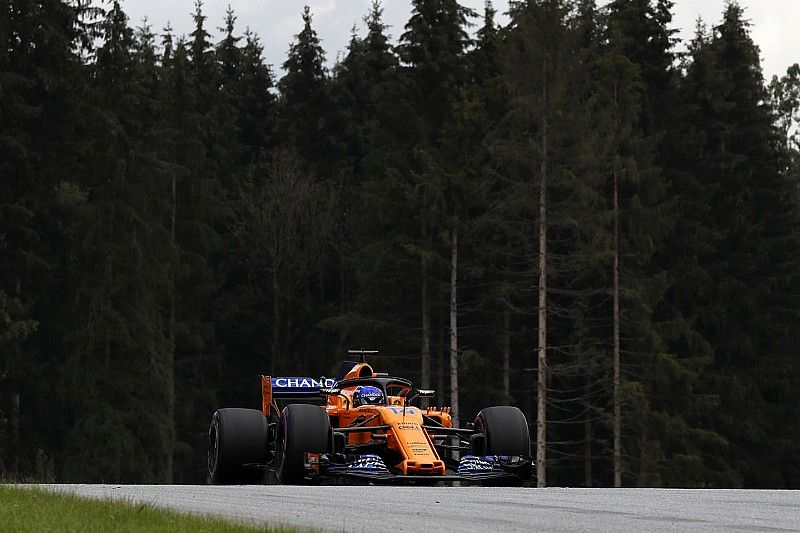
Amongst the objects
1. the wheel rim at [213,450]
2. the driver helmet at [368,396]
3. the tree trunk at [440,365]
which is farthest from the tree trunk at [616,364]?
the wheel rim at [213,450]

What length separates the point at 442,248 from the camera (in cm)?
5069

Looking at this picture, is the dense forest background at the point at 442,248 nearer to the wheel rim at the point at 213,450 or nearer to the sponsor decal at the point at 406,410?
the wheel rim at the point at 213,450

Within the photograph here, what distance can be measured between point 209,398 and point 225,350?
372cm

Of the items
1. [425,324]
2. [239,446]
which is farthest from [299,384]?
[425,324]

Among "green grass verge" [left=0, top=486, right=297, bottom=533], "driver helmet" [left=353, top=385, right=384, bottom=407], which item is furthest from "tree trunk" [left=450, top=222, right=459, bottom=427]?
"green grass verge" [left=0, top=486, right=297, bottom=533]

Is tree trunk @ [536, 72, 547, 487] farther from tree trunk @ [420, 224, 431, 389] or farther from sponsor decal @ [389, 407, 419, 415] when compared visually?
sponsor decal @ [389, 407, 419, 415]

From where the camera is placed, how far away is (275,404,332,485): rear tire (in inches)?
814

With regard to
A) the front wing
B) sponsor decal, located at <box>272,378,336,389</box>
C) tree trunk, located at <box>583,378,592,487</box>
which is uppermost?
sponsor decal, located at <box>272,378,336,389</box>

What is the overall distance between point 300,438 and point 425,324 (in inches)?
1200

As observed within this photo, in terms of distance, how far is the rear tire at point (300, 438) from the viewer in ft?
67.8

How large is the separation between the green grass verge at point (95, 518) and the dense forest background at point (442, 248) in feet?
83.1

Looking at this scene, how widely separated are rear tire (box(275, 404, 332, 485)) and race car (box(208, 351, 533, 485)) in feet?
0.05

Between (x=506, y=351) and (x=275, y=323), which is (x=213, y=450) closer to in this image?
(x=506, y=351)

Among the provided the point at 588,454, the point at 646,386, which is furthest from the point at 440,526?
the point at 588,454
